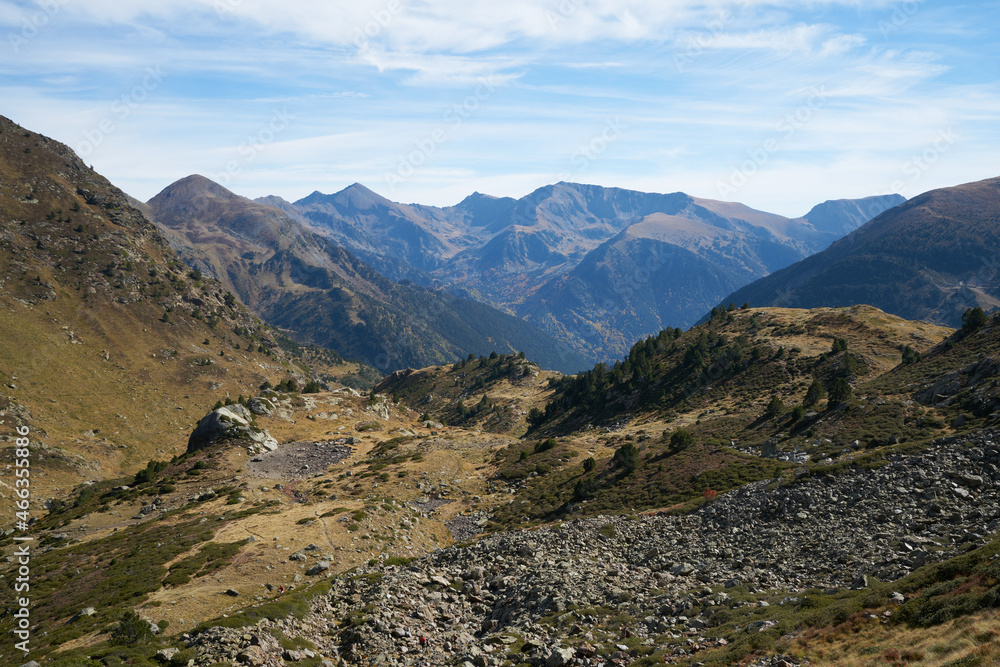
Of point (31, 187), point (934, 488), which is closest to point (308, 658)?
point (934, 488)

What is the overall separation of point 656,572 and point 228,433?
73.2 meters

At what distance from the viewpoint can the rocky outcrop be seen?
26.3 m

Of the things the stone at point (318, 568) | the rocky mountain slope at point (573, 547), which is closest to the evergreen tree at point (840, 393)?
the rocky mountain slope at point (573, 547)

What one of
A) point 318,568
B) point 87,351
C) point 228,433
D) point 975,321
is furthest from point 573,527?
point 87,351

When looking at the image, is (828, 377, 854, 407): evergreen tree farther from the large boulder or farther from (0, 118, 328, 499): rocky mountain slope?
(0, 118, 328, 499): rocky mountain slope

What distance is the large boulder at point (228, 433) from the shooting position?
267 feet

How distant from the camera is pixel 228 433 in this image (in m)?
81.6

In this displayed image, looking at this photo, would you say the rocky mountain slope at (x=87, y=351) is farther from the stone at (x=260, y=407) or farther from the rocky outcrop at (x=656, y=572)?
the rocky outcrop at (x=656, y=572)

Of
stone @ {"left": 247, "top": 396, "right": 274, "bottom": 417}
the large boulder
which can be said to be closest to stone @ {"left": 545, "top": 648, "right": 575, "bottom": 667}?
the large boulder

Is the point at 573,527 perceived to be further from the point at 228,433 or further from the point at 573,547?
the point at 228,433

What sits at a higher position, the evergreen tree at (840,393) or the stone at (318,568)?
the evergreen tree at (840,393)

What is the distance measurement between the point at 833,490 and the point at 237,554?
→ 1888 inches

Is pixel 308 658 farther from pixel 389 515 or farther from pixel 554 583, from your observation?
pixel 389 515

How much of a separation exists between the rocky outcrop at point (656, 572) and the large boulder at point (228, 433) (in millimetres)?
51156
